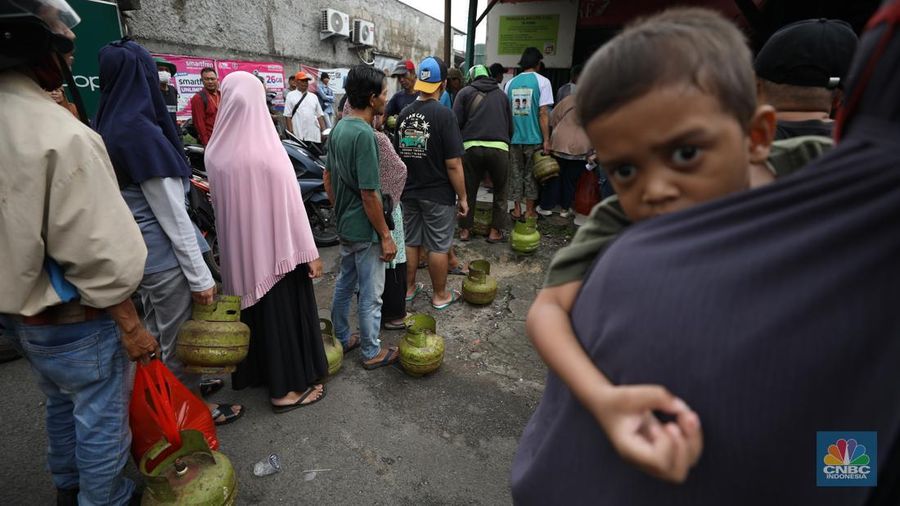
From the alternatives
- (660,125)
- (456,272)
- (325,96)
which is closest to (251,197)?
(660,125)

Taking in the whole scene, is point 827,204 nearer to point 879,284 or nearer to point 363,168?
point 879,284

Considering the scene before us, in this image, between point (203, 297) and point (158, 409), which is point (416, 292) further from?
point (158, 409)

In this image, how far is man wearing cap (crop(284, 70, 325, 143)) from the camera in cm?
847

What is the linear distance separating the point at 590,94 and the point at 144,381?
2.02 m

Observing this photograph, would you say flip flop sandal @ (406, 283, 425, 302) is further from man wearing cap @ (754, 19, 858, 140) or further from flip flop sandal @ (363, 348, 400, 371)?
man wearing cap @ (754, 19, 858, 140)

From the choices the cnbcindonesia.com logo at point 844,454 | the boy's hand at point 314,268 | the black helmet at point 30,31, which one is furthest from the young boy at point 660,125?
the boy's hand at point 314,268

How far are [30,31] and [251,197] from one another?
42.4 inches

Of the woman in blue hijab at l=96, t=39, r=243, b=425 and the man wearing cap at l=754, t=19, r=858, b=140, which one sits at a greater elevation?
the man wearing cap at l=754, t=19, r=858, b=140

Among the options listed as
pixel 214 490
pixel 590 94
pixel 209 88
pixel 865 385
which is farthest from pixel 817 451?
pixel 209 88

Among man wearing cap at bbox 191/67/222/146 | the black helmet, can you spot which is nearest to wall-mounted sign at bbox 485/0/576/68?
man wearing cap at bbox 191/67/222/146

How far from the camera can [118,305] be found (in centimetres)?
165

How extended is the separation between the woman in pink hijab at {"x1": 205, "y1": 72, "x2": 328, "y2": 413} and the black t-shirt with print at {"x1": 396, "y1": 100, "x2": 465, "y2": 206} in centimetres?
138

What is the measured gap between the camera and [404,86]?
541 cm

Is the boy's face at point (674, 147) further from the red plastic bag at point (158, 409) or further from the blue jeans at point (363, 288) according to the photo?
the blue jeans at point (363, 288)
